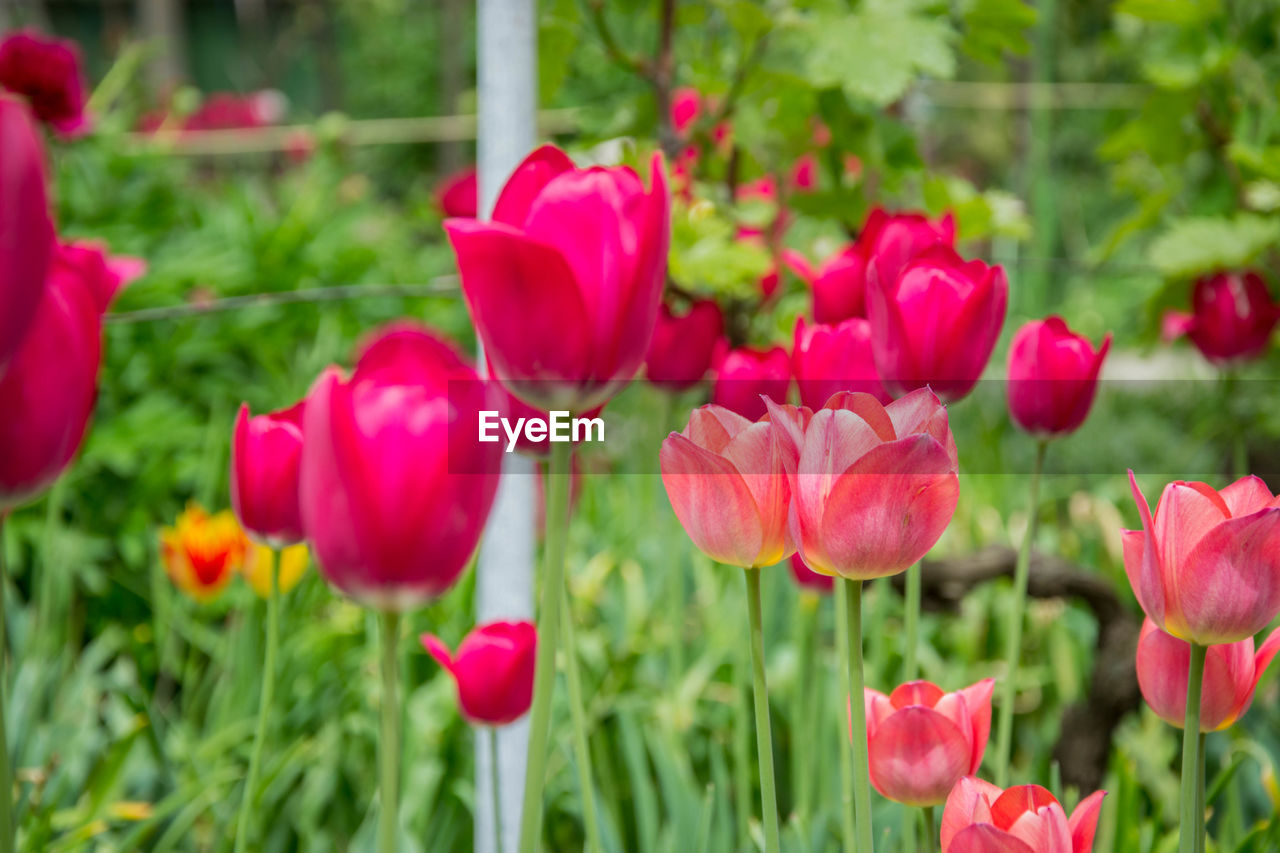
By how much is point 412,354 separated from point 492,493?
53 millimetres

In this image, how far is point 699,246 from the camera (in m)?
0.85

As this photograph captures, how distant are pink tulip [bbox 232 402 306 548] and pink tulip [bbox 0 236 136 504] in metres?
0.15

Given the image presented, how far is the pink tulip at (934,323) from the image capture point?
19.9 inches

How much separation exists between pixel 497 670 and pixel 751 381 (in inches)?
9.3

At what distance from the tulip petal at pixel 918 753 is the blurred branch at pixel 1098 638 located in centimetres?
60

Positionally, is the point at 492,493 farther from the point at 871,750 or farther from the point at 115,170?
the point at 115,170

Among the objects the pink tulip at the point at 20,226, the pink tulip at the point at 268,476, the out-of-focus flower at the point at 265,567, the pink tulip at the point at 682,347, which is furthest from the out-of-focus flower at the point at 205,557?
the pink tulip at the point at 20,226

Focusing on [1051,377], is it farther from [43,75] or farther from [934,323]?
[43,75]

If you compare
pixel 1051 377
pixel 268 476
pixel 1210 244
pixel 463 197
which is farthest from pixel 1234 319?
pixel 463 197

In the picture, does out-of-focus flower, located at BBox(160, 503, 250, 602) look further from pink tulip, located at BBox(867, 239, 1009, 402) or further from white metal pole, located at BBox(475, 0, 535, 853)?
pink tulip, located at BBox(867, 239, 1009, 402)

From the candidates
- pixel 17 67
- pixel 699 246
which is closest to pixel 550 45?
pixel 699 246

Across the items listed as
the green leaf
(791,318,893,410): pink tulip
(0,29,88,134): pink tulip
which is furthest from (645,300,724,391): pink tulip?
(0,29,88,134): pink tulip

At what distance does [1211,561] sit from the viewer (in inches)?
14.1

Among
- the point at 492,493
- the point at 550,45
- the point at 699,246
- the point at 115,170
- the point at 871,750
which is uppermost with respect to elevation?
the point at 115,170
